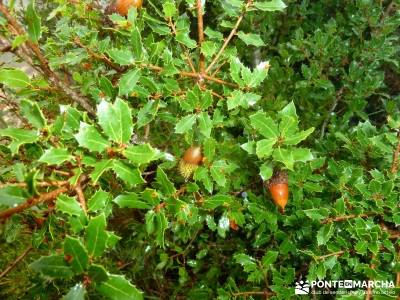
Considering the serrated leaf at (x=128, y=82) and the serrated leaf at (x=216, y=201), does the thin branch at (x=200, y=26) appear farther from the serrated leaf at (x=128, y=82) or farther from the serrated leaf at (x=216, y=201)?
the serrated leaf at (x=216, y=201)

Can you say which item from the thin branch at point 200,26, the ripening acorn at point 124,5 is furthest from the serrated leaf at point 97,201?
the ripening acorn at point 124,5

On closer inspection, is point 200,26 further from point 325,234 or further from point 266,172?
point 325,234

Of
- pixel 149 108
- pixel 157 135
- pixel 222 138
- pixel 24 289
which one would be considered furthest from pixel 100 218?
pixel 24 289

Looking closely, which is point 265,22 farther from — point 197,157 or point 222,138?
point 197,157

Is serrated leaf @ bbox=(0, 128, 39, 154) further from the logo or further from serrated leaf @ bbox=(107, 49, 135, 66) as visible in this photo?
the logo

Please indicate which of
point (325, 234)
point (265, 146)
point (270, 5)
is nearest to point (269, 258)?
point (325, 234)
